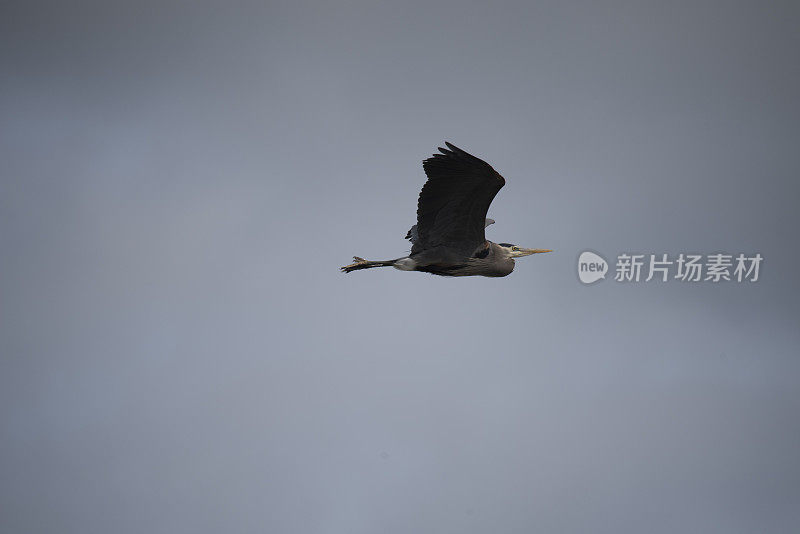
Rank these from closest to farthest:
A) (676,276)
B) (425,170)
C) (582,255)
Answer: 1. (425,170)
2. (582,255)
3. (676,276)

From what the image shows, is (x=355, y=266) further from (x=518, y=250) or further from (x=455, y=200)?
(x=518, y=250)

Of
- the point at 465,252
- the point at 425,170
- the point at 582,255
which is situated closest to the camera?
the point at 425,170

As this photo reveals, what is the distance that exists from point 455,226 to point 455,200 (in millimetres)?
631

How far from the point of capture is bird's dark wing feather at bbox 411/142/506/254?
1223cm

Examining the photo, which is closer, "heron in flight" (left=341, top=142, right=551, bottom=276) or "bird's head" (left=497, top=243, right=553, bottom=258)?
"heron in flight" (left=341, top=142, right=551, bottom=276)

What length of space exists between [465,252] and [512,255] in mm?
1341

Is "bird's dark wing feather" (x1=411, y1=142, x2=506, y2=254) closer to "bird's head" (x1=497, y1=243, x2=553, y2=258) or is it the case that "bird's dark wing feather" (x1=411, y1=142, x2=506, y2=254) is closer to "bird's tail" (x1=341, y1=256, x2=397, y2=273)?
"bird's tail" (x1=341, y1=256, x2=397, y2=273)

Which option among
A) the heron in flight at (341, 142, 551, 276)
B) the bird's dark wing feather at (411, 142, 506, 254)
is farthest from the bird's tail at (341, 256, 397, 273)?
the bird's dark wing feather at (411, 142, 506, 254)

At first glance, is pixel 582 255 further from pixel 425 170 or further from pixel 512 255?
pixel 425 170

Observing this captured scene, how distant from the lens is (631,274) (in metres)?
20.0

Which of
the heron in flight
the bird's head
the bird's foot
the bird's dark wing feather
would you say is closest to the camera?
the bird's dark wing feather

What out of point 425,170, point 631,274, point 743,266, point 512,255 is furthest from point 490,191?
point 743,266

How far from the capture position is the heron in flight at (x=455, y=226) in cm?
1234

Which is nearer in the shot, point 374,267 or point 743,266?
point 374,267
